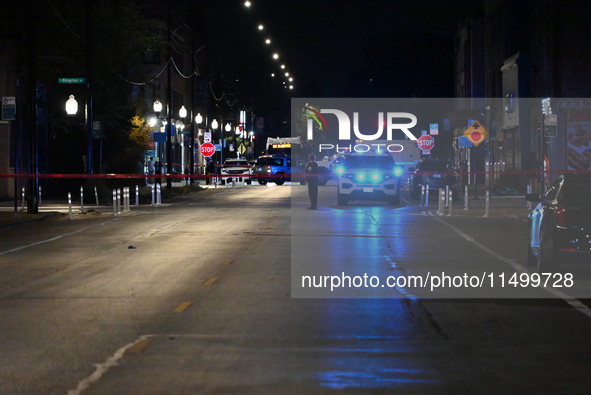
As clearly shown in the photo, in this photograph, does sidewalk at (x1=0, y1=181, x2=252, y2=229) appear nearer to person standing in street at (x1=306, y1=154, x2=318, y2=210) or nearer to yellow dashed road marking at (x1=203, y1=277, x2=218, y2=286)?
person standing in street at (x1=306, y1=154, x2=318, y2=210)

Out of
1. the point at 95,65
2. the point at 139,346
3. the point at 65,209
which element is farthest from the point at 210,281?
the point at 95,65

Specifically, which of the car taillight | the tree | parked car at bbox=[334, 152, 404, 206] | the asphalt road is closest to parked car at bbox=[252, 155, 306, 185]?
the tree

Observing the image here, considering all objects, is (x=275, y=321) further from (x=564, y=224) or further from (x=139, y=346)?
(x=564, y=224)

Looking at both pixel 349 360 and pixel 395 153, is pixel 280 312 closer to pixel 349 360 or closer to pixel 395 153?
pixel 349 360

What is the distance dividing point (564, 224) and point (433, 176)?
2914 centimetres

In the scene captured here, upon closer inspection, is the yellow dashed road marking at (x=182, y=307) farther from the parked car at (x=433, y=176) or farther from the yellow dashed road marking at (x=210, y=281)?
the parked car at (x=433, y=176)


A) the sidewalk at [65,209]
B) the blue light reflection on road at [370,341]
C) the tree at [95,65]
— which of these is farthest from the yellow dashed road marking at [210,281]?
the tree at [95,65]

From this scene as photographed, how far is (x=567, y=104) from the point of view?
4597 cm

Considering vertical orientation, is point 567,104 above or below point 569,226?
above

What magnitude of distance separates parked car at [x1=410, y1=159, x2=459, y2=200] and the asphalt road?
20.8 meters

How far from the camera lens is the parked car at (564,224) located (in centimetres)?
1497

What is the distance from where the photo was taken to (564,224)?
1507 centimetres

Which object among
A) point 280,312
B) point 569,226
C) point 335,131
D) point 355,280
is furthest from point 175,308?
point 335,131

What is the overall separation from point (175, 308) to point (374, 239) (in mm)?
10644
